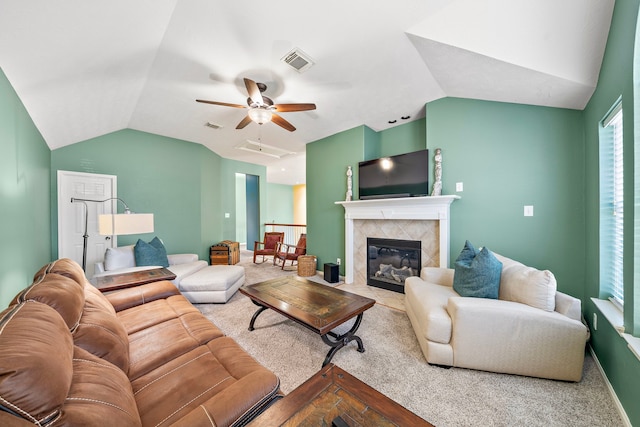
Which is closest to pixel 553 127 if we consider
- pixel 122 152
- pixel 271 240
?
pixel 271 240

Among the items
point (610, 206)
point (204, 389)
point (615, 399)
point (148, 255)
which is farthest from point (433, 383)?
point (148, 255)

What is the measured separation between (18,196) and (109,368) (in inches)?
84.3

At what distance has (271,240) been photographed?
567cm

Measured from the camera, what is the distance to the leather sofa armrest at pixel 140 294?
2.00m

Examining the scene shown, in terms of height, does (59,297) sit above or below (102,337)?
above

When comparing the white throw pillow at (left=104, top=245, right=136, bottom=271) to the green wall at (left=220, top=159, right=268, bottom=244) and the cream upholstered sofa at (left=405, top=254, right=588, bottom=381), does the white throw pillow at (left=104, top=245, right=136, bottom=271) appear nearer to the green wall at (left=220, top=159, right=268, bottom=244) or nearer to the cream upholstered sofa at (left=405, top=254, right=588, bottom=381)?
the green wall at (left=220, top=159, right=268, bottom=244)

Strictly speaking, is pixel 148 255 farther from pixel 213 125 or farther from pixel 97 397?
pixel 97 397

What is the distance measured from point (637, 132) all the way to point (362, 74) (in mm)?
2207

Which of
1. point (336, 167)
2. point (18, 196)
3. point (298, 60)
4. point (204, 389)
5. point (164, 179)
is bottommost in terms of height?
point (204, 389)

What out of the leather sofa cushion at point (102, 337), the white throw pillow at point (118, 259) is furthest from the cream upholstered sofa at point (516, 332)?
the white throw pillow at point (118, 259)

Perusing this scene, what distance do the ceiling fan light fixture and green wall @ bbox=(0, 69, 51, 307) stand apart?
1.78m

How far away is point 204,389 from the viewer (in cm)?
108

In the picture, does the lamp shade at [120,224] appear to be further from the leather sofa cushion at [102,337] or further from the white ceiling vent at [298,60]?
the white ceiling vent at [298,60]

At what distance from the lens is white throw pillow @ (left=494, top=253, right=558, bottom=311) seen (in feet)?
5.61
